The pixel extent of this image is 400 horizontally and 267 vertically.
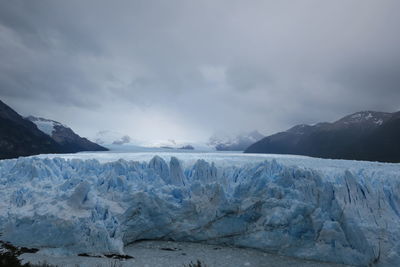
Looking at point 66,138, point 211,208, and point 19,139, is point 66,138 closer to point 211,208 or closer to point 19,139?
point 19,139

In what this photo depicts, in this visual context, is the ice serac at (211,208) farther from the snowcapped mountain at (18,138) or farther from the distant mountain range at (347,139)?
the snowcapped mountain at (18,138)

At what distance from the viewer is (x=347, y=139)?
62.7m

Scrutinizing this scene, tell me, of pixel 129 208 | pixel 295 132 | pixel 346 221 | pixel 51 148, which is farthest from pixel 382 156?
pixel 51 148

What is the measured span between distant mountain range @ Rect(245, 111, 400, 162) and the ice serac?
39.6 m

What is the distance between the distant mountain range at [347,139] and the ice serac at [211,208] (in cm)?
3962

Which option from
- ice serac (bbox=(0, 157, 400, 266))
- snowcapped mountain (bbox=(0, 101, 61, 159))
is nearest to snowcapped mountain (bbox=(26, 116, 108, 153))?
snowcapped mountain (bbox=(0, 101, 61, 159))

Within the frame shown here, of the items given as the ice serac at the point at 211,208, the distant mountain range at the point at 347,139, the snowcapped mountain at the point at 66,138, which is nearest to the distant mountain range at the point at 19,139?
the snowcapped mountain at the point at 66,138

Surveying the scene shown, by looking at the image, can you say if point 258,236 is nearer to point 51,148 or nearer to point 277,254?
point 277,254

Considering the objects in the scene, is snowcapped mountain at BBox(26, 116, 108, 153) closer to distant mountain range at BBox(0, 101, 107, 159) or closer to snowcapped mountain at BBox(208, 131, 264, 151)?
distant mountain range at BBox(0, 101, 107, 159)

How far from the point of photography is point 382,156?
1767 inches

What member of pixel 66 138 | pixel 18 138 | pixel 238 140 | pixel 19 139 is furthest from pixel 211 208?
pixel 238 140

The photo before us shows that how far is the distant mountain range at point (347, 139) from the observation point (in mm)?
47875

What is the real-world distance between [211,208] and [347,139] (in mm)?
60697

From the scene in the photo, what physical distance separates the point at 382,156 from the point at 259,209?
43.1m
